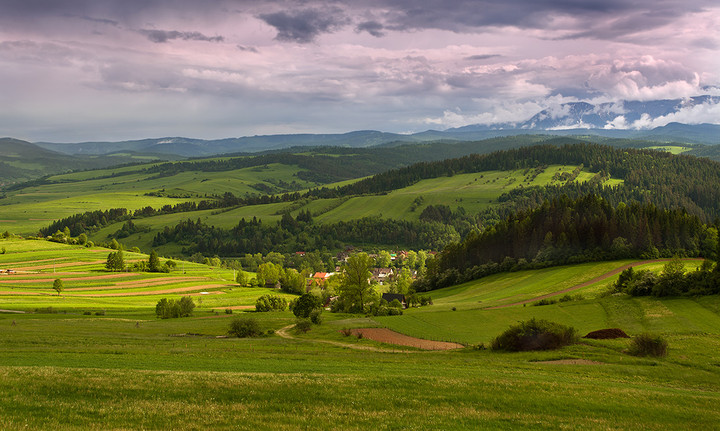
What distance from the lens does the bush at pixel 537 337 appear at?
138ft

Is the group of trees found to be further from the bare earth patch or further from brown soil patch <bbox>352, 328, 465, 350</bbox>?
the bare earth patch

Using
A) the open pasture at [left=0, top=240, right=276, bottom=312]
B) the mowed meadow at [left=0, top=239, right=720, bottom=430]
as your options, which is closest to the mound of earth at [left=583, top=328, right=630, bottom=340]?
the mowed meadow at [left=0, top=239, right=720, bottom=430]

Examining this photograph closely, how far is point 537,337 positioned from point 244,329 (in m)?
30.8

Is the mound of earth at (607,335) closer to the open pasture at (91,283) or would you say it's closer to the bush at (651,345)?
the bush at (651,345)

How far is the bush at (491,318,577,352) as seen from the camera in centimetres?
4200

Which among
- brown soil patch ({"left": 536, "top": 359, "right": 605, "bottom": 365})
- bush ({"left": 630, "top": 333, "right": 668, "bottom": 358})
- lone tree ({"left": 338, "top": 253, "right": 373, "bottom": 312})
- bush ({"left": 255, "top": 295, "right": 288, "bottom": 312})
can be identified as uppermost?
bush ({"left": 630, "top": 333, "right": 668, "bottom": 358})

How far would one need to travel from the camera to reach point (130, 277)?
138 metres

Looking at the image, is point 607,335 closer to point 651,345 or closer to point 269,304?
point 651,345

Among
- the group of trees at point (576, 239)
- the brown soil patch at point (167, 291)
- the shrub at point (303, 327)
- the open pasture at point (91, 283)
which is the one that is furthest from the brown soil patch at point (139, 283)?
the shrub at point (303, 327)

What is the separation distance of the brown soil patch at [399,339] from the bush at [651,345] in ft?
52.9

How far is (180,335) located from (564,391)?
42.5m

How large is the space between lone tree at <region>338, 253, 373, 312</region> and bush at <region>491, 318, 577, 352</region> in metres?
45.7

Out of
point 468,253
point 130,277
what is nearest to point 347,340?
point 468,253

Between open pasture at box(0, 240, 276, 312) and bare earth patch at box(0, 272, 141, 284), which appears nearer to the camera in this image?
open pasture at box(0, 240, 276, 312)
